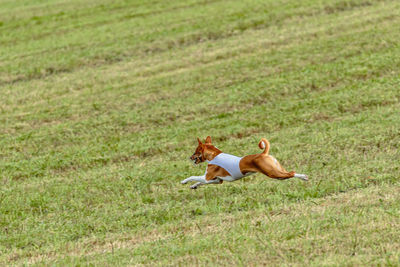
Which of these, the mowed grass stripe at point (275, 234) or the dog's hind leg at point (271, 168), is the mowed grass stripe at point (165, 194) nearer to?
the mowed grass stripe at point (275, 234)

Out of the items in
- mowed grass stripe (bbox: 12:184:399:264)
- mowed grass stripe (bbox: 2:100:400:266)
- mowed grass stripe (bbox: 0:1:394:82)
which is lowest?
mowed grass stripe (bbox: 2:100:400:266)

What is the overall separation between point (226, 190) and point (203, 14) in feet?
61.6

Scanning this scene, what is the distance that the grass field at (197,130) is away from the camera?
25.2 feet

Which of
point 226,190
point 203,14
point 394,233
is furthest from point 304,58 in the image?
point 394,233

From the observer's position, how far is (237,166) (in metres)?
8.46

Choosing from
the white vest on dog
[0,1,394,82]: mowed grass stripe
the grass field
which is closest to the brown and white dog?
the white vest on dog

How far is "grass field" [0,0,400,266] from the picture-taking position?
25.2 feet

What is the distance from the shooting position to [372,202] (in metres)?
8.41

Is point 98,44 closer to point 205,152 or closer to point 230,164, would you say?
point 205,152

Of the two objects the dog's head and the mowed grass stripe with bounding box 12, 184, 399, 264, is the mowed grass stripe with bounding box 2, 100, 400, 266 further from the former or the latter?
the dog's head

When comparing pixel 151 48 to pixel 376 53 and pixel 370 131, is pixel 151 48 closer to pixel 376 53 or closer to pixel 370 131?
pixel 376 53

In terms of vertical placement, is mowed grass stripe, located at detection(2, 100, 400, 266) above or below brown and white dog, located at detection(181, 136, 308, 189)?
below

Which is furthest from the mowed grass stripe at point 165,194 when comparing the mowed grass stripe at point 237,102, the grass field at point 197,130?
the mowed grass stripe at point 237,102

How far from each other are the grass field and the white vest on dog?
1.95 feet
